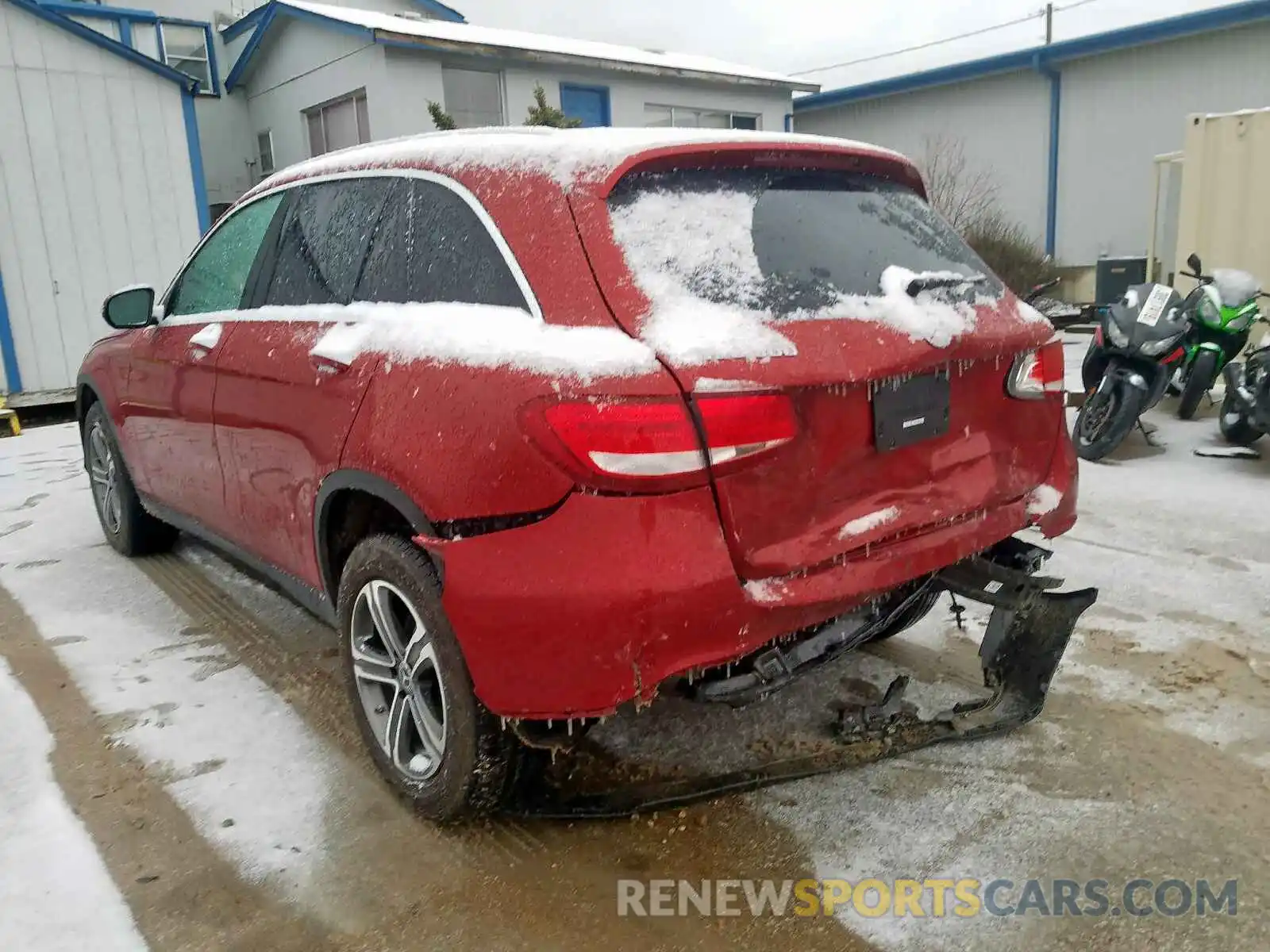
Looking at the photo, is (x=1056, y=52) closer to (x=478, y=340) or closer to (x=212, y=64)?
(x=212, y=64)

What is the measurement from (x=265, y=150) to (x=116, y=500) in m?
14.4

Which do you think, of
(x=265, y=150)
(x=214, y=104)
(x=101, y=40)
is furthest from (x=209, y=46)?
(x=101, y=40)

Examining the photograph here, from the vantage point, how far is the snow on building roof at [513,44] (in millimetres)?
13930

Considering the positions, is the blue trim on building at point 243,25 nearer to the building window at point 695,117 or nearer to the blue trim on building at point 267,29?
the blue trim on building at point 267,29

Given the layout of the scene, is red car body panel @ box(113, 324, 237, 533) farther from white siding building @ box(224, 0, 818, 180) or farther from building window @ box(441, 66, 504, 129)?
building window @ box(441, 66, 504, 129)

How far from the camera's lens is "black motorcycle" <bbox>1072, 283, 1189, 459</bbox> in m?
6.08

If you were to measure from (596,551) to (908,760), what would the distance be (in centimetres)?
138

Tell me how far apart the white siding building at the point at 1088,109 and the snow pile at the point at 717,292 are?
49.7 feet

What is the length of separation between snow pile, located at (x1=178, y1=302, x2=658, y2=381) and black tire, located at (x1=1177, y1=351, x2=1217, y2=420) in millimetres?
5670

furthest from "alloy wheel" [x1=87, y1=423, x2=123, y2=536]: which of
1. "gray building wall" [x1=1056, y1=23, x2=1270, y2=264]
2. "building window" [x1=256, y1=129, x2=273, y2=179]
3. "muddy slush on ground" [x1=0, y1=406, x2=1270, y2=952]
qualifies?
"gray building wall" [x1=1056, y1=23, x2=1270, y2=264]

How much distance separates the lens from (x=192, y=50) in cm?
1773

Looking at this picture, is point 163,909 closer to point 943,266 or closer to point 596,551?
point 596,551

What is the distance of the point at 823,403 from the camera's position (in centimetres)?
218

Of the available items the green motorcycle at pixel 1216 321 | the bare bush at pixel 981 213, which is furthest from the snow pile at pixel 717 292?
the bare bush at pixel 981 213
